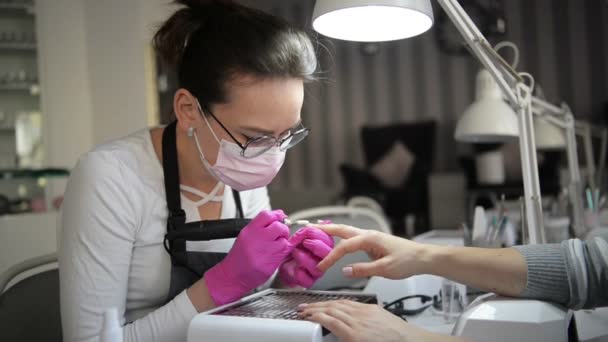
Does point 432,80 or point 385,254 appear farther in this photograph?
point 432,80

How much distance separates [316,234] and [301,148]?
462 centimetres

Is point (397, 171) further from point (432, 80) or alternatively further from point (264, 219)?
point (264, 219)

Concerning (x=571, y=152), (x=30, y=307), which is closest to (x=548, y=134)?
(x=571, y=152)

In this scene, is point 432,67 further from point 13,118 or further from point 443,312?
point 443,312

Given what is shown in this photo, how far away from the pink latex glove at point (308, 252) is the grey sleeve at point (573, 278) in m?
0.38

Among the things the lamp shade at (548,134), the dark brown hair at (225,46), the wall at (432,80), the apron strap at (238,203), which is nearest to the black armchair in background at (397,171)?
the wall at (432,80)

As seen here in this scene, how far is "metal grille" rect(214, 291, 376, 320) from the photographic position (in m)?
0.75

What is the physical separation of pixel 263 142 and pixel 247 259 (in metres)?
0.26

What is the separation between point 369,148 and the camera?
5129mm

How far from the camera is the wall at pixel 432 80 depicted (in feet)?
15.0

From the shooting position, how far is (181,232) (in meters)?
1.03

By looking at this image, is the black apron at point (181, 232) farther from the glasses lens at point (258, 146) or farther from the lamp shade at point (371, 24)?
the lamp shade at point (371, 24)

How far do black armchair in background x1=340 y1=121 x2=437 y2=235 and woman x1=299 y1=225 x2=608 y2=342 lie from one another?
3538 millimetres

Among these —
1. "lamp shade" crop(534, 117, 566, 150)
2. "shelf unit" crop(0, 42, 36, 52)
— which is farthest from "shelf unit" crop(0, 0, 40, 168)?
A: "lamp shade" crop(534, 117, 566, 150)
